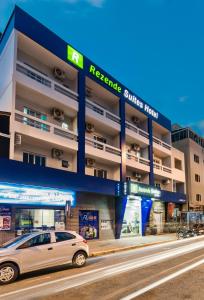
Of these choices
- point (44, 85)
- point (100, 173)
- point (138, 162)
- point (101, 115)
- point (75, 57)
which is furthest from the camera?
point (138, 162)

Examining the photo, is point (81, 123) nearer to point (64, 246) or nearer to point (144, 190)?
point (144, 190)

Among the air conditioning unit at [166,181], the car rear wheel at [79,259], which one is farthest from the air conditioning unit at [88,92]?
the car rear wheel at [79,259]

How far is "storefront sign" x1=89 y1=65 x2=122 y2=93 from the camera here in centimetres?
2830

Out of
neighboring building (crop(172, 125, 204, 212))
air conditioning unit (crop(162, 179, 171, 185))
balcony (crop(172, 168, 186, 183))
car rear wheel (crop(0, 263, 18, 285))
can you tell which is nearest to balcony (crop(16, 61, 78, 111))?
car rear wheel (crop(0, 263, 18, 285))

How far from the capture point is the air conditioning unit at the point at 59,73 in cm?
2552

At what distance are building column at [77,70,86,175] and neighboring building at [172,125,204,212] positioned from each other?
2390 cm

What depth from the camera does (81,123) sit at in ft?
84.4

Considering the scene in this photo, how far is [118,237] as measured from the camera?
27906 mm

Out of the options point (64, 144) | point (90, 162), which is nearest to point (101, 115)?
point (90, 162)

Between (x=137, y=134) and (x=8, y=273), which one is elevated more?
(x=137, y=134)

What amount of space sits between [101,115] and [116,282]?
19471 millimetres

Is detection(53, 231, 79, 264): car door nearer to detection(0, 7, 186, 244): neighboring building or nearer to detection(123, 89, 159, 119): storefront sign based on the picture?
detection(0, 7, 186, 244): neighboring building

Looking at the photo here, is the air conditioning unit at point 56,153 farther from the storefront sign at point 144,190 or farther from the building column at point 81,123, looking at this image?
the storefront sign at point 144,190

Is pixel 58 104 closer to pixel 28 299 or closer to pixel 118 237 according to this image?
pixel 118 237
